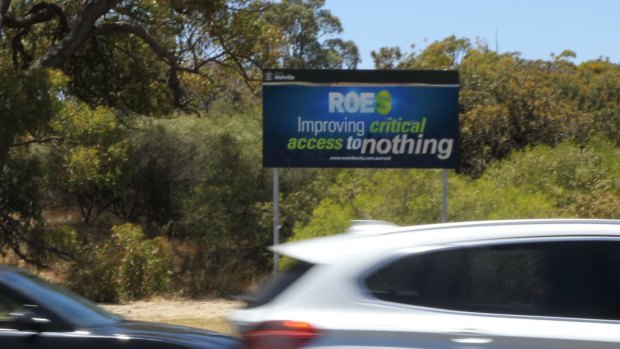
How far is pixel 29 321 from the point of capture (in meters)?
6.79

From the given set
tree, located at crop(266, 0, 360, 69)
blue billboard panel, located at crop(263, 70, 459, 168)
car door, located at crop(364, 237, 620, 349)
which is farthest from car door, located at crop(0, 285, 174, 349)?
tree, located at crop(266, 0, 360, 69)

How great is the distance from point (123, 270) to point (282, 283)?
12.2 metres

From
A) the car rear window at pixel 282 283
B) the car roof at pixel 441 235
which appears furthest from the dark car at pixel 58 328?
the car roof at pixel 441 235

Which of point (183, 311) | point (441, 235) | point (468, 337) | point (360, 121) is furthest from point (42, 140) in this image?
point (468, 337)

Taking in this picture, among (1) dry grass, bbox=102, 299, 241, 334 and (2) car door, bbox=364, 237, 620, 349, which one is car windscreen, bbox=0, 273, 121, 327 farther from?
(1) dry grass, bbox=102, 299, 241, 334

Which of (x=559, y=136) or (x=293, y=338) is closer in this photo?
(x=293, y=338)

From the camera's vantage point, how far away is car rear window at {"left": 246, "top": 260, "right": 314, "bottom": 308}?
5.32 meters

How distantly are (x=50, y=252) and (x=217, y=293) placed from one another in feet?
10.7

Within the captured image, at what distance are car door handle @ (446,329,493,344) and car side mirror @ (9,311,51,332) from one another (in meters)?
3.19

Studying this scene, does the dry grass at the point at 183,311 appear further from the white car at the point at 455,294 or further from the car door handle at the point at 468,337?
the car door handle at the point at 468,337

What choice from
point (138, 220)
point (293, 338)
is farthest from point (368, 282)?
point (138, 220)

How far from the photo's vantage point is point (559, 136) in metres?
21.7

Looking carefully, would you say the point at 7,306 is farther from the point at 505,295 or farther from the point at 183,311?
the point at 183,311

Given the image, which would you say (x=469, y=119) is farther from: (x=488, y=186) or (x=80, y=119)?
(x=80, y=119)
